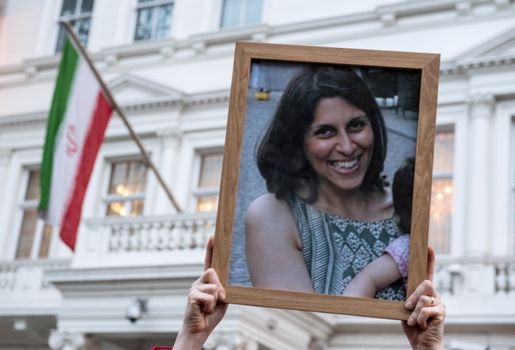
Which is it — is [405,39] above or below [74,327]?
above

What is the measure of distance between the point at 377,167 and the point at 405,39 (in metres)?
12.2

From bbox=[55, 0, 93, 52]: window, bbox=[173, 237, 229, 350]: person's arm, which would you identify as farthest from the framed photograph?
bbox=[55, 0, 93, 52]: window

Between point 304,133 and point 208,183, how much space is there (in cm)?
1288

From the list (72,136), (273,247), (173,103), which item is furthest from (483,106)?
(273,247)

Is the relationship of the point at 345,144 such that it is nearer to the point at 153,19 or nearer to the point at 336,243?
the point at 336,243

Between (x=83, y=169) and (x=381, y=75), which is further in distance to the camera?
(x=83, y=169)

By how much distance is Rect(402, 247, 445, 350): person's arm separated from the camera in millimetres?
3621

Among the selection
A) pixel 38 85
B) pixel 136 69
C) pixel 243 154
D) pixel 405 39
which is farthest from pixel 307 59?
pixel 38 85

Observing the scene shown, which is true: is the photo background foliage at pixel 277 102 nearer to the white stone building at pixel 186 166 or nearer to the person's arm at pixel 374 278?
the person's arm at pixel 374 278

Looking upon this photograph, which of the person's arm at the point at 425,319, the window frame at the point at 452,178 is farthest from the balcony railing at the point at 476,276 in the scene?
the person's arm at the point at 425,319

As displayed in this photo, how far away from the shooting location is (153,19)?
62.4ft

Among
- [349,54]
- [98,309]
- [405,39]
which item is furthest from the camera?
[405,39]

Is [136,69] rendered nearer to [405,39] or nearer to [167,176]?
[167,176]

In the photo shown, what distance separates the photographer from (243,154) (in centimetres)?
415
